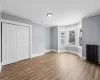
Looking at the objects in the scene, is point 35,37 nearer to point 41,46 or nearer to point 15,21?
point 41,46

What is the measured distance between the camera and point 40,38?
18.2 ft

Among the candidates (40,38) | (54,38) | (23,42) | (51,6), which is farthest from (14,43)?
(54,38)

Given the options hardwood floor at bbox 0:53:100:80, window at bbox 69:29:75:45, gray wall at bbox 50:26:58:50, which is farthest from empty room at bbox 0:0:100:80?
gray wall at bbox 50:26:58:50

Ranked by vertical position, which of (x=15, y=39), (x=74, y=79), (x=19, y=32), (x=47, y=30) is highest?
(x=47, y=30)

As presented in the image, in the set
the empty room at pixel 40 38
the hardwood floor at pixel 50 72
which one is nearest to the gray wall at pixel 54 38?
the empty room at pixel 40 38

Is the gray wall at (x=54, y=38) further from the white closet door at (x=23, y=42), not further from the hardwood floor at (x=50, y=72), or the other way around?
the hardwood floor at (x=50, y=72)

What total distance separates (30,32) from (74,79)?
3.58 meters

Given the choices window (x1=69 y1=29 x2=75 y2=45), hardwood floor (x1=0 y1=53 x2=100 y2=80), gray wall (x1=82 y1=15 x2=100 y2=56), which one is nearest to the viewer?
hardwood floor (x1=0 y1=53 x2=100 y2=80)

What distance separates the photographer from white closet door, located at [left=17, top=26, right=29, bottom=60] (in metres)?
4.12

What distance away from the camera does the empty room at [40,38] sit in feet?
8.49

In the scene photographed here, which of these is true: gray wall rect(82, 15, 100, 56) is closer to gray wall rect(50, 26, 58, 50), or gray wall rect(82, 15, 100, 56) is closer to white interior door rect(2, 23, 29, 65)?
gray wall rect(50, 26, 58, 50)

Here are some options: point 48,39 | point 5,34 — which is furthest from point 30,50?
point 48,39

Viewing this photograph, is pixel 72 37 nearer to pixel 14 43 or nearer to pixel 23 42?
pixel 23 42

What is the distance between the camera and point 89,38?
4031 millimetres
